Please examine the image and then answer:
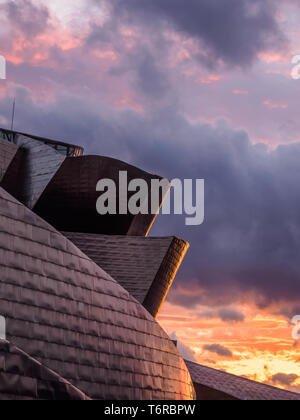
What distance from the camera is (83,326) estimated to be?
15.7 m

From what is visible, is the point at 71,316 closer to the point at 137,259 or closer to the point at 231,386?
the point at 137,259

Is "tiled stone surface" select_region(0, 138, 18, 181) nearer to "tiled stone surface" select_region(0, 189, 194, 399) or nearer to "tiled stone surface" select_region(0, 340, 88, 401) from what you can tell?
"tiled stone surface" select_region(0, 189, 194, 399)

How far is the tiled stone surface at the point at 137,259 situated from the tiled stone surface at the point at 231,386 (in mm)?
6786

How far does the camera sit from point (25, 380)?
35.3ft

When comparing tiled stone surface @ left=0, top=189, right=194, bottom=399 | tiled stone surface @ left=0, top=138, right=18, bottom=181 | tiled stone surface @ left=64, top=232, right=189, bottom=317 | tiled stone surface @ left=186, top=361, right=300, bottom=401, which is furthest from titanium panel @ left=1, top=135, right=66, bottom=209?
tiled stone surface @ left=0, top=189, right=194, bottom=399

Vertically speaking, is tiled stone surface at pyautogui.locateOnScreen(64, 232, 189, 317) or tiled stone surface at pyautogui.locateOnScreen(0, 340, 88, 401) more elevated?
tiled stone surface at pyautogui.locateOnScreen(64, 232, 189, 317)

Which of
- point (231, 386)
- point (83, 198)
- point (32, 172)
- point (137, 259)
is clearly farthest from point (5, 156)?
point (231, 386)

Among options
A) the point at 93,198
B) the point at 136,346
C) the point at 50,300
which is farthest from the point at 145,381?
the point at 93,198

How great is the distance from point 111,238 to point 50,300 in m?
15.9

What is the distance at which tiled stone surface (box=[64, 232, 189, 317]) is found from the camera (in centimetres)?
2977

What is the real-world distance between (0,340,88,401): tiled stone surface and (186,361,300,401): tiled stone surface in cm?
2470

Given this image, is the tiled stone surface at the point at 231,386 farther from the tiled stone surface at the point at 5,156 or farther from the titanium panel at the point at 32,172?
the tiled stone surface at the point at 5,156

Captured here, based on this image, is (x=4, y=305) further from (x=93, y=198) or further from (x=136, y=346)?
(x=93, y=198)

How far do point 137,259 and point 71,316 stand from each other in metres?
15.0
